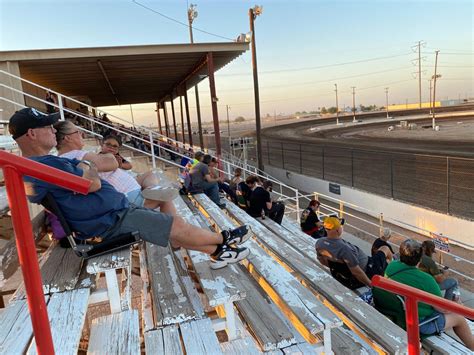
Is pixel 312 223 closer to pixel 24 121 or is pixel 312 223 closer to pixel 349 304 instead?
pixel 349 304

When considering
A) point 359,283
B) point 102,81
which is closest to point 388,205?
point 359,283

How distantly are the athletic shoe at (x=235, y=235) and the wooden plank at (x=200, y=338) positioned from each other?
2.50 ft

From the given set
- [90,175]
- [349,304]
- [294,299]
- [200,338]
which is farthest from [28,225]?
[349,304]

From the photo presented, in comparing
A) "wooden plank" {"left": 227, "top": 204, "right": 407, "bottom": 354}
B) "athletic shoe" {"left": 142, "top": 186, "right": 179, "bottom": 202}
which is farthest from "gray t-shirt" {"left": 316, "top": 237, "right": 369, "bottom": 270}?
"athletic shoe" {"left": 142, "top": 186, "right": 179, "bottom": 202}

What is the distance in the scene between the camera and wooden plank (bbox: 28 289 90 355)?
1.57m

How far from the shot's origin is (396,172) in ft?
65.6

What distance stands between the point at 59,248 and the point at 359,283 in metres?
3.34

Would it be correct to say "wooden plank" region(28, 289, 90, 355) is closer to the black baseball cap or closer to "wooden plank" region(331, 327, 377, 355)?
the black baseball cap

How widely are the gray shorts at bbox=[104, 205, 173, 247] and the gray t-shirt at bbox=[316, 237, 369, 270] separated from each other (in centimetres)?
250

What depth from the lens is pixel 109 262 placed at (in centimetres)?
205

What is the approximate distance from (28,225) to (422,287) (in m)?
3.19

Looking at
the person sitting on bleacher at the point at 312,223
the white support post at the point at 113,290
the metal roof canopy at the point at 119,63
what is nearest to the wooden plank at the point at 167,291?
the white support post at the point at 113,290

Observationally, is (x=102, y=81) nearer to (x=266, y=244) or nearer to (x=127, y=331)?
(x=266, y=244)

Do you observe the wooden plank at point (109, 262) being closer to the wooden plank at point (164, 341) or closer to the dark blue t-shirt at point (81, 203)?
the dark blue t-shirt at point (81, 203)
